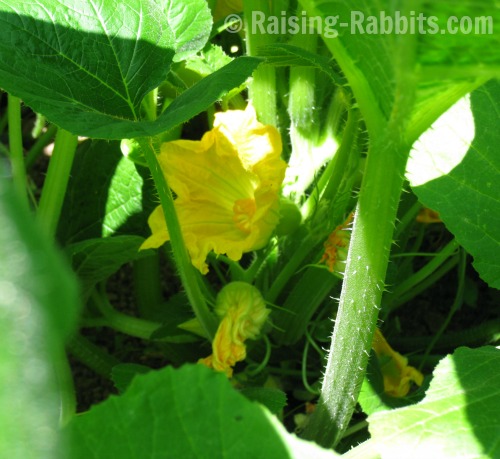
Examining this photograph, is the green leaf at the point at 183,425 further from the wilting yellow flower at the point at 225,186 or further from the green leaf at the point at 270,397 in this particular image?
the wilting yellow flower at the point at 225,186

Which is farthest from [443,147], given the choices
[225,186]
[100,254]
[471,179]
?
[100,254]

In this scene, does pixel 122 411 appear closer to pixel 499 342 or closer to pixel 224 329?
pixel 224 329

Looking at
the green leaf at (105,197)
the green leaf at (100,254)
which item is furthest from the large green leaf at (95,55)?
the green leaf at (105,197)

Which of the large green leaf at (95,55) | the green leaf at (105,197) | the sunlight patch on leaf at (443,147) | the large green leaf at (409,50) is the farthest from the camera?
the green leaf at (105,197)

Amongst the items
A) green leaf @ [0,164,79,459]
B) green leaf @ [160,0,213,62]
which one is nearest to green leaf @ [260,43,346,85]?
green leaf @ [160,0,213,62]

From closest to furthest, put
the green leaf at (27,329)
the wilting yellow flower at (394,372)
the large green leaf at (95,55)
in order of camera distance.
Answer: the green leaf at (27,329) → the large green leaf at (95,55) → the wilting yellow flower at (394,372)

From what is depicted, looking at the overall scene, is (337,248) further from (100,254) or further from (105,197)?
(105,197)
